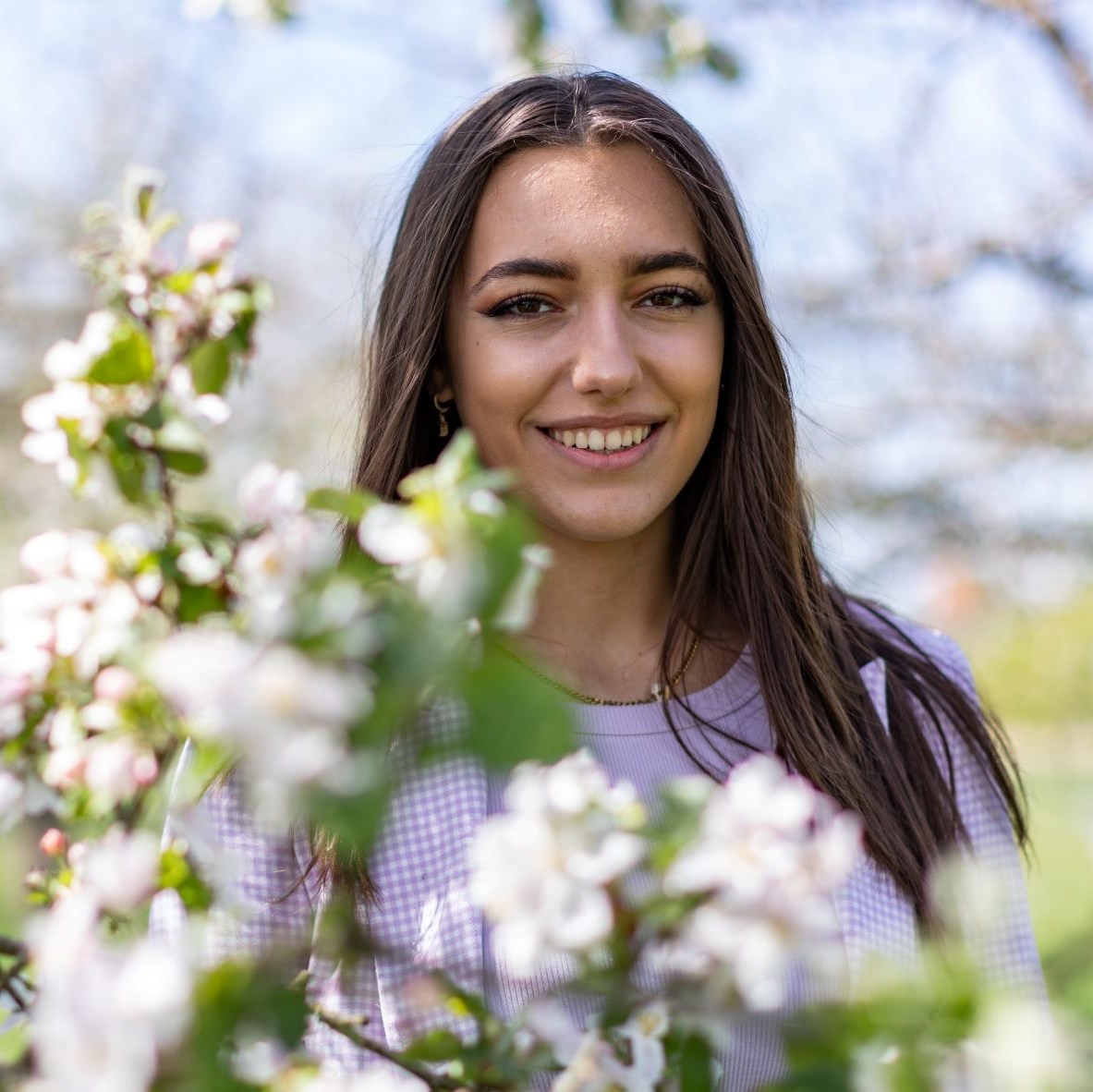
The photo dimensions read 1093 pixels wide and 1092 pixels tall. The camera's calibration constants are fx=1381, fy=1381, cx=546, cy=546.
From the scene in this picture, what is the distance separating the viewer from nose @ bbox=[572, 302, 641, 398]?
5.45ft

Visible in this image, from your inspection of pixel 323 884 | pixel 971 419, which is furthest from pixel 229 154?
pixel 323 884

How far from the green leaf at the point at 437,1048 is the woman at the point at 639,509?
722mm

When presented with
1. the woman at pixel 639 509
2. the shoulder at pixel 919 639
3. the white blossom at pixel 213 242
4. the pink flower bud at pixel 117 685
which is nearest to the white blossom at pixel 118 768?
the pink flower bud at pixel 117 685

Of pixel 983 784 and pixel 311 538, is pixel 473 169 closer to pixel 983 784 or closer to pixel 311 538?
pixel 983 784

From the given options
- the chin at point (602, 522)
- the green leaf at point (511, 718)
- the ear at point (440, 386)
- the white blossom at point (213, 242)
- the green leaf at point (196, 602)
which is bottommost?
the green leaf at point (511, 718)

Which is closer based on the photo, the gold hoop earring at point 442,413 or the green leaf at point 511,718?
the green leaf at point 511,718

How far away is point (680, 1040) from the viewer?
0.73m

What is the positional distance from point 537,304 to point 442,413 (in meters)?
0.27

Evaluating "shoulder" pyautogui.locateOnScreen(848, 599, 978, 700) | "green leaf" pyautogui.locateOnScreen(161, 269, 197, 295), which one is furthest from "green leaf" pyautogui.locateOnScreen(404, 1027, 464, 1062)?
"shoulder" pyautogui.locateOnScreen(848, 599, 978, 700)

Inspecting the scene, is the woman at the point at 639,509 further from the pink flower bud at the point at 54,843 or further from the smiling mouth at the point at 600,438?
the pink flower bud at the point at 54,843

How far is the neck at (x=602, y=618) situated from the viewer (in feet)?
6.48

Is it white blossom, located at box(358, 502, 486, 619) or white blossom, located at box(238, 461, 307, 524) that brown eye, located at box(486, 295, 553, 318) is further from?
white blossom, located at box(358, 502, 486, 619)

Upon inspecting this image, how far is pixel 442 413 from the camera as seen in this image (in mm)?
1944

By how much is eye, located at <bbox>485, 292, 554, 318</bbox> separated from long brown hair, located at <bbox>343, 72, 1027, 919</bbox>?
0.12m
